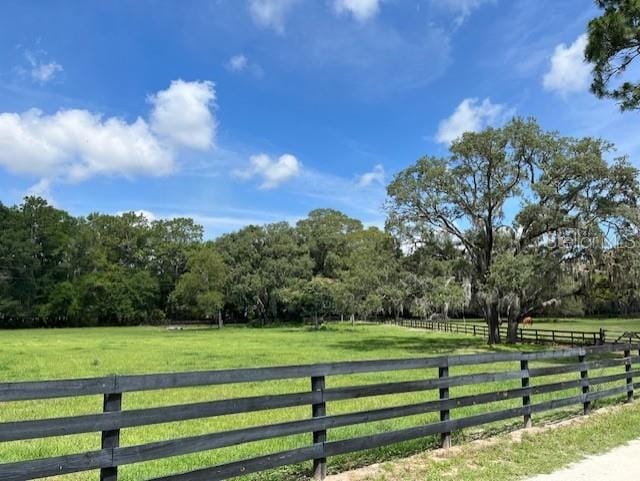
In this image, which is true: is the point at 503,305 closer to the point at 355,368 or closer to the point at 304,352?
the point at 304,352

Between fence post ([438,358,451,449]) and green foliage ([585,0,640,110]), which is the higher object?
green foliage ([585,0,640,110])

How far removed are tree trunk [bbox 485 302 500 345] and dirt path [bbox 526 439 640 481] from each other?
22411mm

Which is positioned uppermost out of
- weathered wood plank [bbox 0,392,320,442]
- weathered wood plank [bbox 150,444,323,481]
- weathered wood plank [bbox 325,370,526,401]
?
weathered wood plank [bbox 0,392,320,442]

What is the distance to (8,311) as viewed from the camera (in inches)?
2771

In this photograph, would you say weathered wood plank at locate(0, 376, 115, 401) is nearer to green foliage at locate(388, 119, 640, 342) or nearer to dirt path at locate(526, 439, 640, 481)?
dirt path at locate(526, 439, 640, 481)

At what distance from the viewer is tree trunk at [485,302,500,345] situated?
29.2 metres

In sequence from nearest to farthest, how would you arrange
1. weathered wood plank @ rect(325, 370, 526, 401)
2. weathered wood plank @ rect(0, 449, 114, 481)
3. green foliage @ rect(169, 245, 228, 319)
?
weathered wood plank @ rect(0, 449, 114, 481) → weathered wood plank @ rect(325, 370, 526, 401) → green foliage @ rect(169, 245, 228, 319)

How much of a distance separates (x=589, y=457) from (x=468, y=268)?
22.2 metres

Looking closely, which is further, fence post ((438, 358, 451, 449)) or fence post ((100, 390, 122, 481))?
fence post ((438, 358, 451, 449))

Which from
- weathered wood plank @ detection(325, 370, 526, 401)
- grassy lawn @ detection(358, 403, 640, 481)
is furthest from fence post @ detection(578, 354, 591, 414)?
weathered wood plank @ detection(325, 370, 526, 401)

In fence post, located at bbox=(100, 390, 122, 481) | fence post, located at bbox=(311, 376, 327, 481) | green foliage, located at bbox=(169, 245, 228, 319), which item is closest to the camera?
fence post, located at bbox=(100, 390, 122, 481)

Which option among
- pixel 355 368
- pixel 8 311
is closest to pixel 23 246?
pixel 8 311

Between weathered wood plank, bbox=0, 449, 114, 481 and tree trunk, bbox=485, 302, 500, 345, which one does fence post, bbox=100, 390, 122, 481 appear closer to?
weathered wood plank, bbox=0, 449, 114, 481

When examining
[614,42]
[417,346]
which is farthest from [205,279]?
[614,42]
